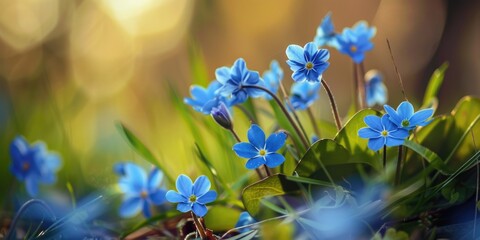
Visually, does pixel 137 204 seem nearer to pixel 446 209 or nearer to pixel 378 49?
pixel 446 209

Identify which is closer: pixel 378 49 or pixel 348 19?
pixel 378 49

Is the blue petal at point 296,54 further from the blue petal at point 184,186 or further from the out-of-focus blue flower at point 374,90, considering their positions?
the out-of-focus blue flower at point 374,90

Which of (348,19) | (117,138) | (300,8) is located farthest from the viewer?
(300,8)

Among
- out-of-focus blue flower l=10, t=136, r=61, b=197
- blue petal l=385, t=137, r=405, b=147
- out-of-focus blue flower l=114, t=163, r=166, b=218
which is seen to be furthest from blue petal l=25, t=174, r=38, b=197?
blue petal l=385, t=137, r=405, b=147

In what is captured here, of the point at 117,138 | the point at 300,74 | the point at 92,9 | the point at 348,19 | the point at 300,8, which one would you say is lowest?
the point at 300,74

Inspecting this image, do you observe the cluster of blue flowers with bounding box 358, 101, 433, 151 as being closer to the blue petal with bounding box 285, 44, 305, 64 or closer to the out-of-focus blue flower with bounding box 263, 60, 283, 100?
the blue petal with bounding box 285, 44, 305, 64

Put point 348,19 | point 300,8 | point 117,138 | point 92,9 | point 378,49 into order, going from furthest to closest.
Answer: point 92,9 → point 300,8 → point 348,19 → point 378,49 → point 117,138

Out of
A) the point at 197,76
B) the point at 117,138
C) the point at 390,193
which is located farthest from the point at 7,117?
the point at 390,193
